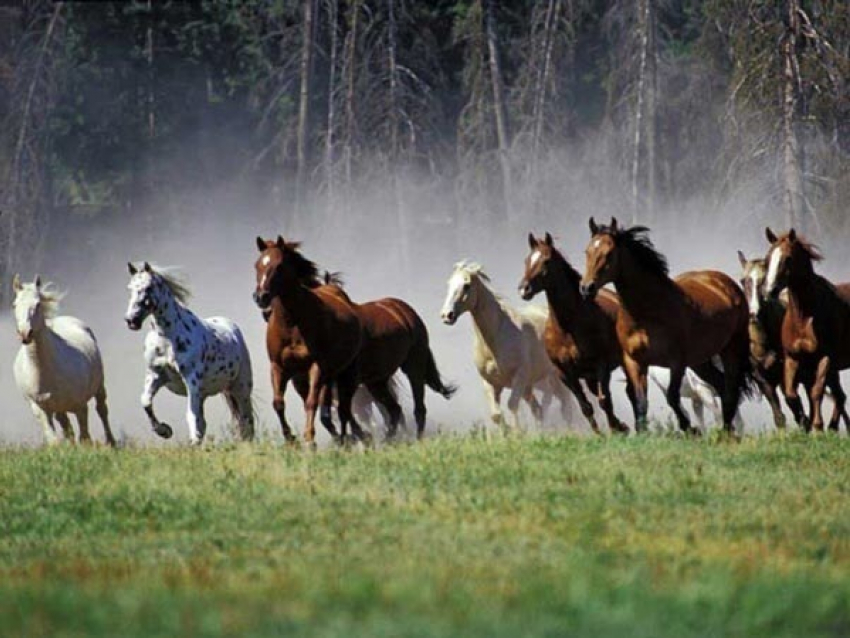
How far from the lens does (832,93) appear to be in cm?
3791

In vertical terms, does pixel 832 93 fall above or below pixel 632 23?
below

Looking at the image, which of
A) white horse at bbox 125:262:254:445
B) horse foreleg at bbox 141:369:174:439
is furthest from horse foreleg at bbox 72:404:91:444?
horse foreleg at bbox 141:369:174:439

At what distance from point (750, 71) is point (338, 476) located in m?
20.2

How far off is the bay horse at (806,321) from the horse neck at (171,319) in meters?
6.16

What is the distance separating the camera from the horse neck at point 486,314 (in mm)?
26375

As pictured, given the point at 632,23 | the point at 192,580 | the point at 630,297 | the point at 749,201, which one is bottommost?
the point at 192,580

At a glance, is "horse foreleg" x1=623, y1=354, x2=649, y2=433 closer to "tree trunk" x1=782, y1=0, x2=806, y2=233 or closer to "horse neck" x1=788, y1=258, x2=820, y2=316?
"horse neck" x1=788, y1=258, x2=820, y2=316

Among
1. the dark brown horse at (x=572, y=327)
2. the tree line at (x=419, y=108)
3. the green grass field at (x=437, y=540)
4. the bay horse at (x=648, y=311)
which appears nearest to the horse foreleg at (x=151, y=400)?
the green grass field at (x=437, y=540)

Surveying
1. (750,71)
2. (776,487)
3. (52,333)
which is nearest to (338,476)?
(776,487)

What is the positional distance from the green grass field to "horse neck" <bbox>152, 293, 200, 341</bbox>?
2572 mm

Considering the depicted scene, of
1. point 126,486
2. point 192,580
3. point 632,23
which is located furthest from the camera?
point 632,23

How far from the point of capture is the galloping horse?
24.0 m

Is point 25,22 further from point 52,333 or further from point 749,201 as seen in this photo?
point 52,333

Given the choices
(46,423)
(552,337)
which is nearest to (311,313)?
(552,337)
